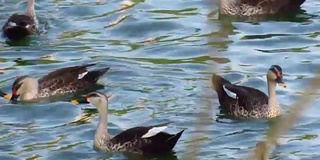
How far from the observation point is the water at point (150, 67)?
9242 millimetres

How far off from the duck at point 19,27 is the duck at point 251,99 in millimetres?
4424

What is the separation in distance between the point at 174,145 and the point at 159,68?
11.6ft

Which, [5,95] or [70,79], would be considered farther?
[70,79]

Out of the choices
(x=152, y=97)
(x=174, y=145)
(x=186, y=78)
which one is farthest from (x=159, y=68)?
(x=174, y=145)

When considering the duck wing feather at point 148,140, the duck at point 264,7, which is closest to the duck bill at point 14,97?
the duck wing feather at point 148,140

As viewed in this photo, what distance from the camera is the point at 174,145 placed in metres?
8.70

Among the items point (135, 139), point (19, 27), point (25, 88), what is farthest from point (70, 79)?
point (135, 139)

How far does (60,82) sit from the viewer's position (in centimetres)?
1141

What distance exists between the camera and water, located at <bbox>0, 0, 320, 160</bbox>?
9.24 meters

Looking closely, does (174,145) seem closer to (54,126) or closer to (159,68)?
Answer: (54,126)

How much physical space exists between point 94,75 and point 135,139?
2973mm

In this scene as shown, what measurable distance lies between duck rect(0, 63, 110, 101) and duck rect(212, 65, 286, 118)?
1831mm

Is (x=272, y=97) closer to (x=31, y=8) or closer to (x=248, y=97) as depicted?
(x=248, y=97)

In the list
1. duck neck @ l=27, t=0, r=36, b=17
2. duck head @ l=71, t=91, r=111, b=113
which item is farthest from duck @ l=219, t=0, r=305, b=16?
duck head @ l=71, t=91, r=111, b=113
